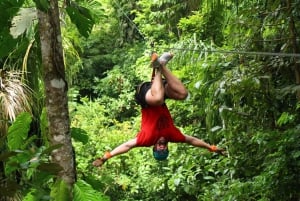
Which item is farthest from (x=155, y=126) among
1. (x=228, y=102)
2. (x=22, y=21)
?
(x=22, y=21)

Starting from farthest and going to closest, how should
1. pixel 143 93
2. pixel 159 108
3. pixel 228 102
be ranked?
1. pixel 228 102
2. pixel 159 108
3. pixel 143 93

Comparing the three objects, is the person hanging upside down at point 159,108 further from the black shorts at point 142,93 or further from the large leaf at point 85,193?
the large leaf at point 85,193

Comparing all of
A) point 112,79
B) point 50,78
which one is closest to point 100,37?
point 112,79

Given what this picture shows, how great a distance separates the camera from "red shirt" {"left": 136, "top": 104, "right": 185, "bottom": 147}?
2791mm

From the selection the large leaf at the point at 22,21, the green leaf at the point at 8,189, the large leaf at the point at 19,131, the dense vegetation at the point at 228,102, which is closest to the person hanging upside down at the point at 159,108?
the dense vegetation at the point at 228,102

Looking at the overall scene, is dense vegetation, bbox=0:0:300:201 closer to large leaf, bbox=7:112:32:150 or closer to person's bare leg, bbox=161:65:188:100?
large leaf, bbox=7:112:32:150

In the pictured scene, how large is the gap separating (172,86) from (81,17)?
3.11ft

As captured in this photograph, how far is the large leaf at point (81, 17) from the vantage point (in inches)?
68.7

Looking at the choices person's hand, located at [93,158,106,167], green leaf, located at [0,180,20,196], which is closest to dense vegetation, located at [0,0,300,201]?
green leaf, located at [0,180,20,196]

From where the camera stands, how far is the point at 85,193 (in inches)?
55.9

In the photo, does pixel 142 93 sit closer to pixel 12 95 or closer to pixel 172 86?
pixel 172 86

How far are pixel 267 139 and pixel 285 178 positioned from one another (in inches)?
9.7

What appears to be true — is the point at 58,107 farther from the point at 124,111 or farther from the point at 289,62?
the point at 124,111

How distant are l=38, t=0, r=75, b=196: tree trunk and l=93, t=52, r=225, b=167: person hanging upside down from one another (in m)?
1.01
